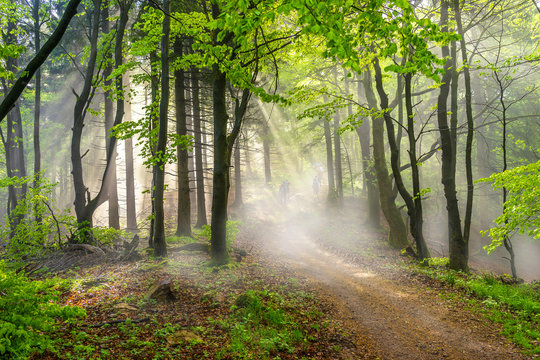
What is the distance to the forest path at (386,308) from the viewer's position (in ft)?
16.5

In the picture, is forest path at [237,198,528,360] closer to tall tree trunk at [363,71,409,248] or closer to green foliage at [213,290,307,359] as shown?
tall tree trunk at [363,71,409,248]

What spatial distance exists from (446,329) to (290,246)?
974 cm

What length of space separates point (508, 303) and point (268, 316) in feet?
17.4

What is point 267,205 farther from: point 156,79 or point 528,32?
point 528,32

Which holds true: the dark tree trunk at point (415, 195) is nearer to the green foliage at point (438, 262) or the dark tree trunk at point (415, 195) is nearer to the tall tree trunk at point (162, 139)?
the green foliage at point (438, 262)

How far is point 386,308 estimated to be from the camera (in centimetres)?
673

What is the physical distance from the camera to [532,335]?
511 centimetres

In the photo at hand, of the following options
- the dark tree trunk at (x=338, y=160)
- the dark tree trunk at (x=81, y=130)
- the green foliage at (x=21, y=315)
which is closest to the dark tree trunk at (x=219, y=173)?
the dark tree trunk at (x=81, y=130)

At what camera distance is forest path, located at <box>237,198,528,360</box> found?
5.02m

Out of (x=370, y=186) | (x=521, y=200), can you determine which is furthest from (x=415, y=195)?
(x=370, y=186)

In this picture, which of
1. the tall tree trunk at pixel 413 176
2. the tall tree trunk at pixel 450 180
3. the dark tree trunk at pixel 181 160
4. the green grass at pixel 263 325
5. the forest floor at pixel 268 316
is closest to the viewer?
the forest floor at pixel 268 316

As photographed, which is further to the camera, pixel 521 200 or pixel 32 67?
pixel 521 200

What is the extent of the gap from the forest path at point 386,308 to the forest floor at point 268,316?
3cm

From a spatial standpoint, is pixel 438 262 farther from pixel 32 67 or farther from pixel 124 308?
pixel 32 67
